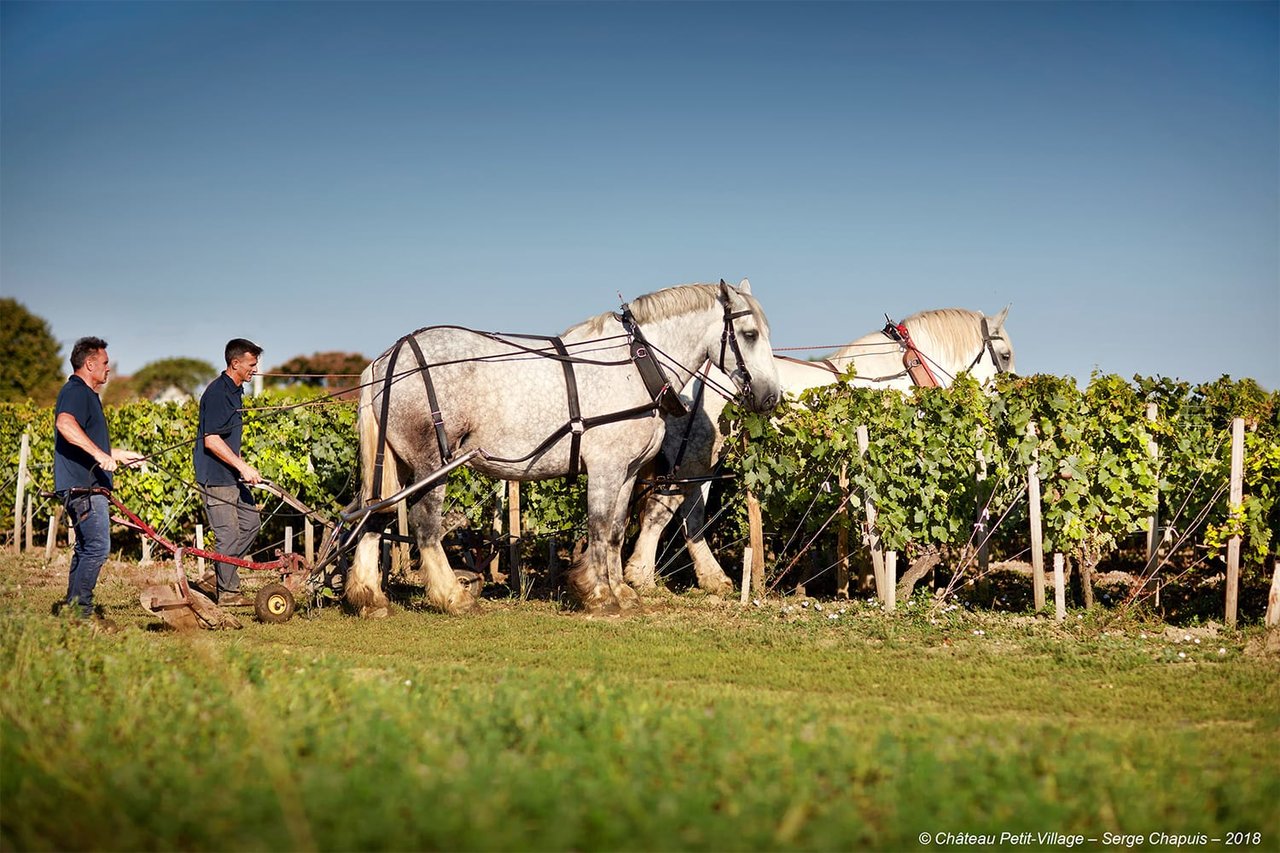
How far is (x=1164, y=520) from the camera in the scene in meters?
9.73

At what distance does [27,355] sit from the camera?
143 ft

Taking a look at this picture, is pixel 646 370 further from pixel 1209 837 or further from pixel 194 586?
pixel 1209 837

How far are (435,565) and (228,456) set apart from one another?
77.8 inches

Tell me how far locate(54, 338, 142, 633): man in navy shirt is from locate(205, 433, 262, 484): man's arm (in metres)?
0.73

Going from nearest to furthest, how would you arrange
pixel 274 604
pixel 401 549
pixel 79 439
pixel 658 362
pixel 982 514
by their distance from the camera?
pixel 79 439
pixel 274 604
pixel 658 362
pixel 982 514
pixel 401 549

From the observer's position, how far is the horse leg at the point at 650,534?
10.9m

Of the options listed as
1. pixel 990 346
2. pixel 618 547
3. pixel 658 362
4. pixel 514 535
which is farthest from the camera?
pixel 990 346

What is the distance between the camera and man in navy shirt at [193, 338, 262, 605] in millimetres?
8945

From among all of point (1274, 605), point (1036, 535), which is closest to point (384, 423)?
point (1036, 535)

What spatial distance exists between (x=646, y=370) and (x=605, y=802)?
5.93 meters

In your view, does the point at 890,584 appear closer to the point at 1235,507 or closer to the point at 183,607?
the point at 1235,507

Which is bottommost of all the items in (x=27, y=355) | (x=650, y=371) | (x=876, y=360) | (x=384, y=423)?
(x=384, y=423)

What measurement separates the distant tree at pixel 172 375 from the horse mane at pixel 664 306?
2491 inches

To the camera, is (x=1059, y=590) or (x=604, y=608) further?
(x=604, y=608)
